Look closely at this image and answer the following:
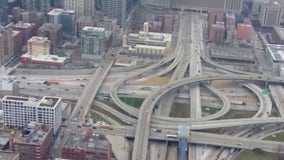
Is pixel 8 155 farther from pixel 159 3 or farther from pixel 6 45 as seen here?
pixel 159 3

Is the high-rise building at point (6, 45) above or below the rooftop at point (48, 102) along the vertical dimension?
above

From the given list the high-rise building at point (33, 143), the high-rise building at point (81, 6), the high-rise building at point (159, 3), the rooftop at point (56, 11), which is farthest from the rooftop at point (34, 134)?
the high-rise building at point (159, 3)

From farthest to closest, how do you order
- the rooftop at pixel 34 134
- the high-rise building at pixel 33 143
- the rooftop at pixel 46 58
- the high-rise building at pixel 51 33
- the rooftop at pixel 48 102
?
the high-rise building at pixel 51 33 < the rooftop at pixel 46 58 < the rooftop at pixel 48 102 < the rooftop at pixel 34 134 < the high-rise building at pixel 33 143

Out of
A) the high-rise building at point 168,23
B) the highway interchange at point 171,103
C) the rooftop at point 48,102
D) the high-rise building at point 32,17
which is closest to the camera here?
the rooftop at point 48,102

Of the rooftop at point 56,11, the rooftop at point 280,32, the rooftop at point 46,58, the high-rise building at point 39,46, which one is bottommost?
the rooftop at point 46,58

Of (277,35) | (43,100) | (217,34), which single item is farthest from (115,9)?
(43,100)

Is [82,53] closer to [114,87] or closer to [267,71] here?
[114,87]

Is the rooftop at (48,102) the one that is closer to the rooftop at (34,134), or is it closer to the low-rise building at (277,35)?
the rooftop at (34,134)
